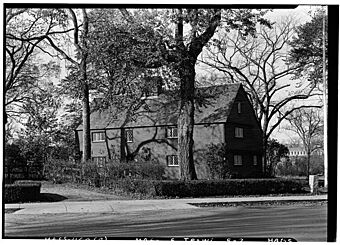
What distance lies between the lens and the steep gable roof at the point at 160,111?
23.6 feet

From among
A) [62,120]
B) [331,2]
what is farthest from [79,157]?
[331,2]

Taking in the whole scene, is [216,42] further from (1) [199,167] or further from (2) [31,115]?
(2) [31,115]

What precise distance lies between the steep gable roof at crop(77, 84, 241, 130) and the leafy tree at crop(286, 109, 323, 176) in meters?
0.65

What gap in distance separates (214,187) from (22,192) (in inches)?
73.6

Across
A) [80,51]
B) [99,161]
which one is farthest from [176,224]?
[80,51]

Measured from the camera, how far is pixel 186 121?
7.25 meters

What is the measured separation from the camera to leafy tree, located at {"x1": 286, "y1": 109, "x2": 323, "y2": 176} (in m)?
6.90

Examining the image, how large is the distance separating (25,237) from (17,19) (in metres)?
2.01

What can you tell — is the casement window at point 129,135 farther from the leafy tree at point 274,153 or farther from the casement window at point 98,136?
the leafy tree at point 274,153

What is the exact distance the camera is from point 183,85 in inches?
285

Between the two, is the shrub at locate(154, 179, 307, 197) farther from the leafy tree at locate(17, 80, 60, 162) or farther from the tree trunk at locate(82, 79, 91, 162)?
the leafy tree at locate(17, 80, 60, 162)

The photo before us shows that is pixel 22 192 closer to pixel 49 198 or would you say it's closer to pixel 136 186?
pixel 49 198

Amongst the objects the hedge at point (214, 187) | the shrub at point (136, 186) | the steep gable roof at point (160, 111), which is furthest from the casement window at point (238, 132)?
the shrub at point (136, 186)

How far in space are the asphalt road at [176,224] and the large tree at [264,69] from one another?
681 millimetres
